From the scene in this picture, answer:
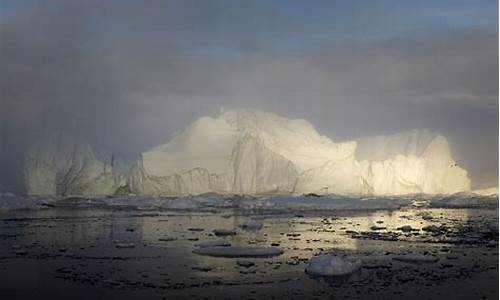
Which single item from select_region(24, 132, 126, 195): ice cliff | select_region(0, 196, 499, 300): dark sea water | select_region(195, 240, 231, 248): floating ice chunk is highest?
select_region(24, 132, 126, 195): ice cliff

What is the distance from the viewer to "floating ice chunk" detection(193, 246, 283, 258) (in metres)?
9.49

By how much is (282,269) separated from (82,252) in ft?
12.5

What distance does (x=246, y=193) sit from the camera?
104 ft

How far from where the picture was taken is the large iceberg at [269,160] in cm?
3128

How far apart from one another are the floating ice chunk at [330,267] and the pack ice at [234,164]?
22501 mm

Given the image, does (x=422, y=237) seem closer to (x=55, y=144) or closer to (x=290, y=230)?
(x=290, y=230)

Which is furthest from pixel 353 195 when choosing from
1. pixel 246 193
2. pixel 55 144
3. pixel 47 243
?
pixel 47 243

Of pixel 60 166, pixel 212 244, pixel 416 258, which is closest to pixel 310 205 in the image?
pixel 60 166

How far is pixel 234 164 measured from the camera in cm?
3131

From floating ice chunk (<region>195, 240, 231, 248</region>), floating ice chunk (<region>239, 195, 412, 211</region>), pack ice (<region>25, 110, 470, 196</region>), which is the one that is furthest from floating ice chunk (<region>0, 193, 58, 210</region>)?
floating ice chunk (<region>195, 240, 231, 248</region>)

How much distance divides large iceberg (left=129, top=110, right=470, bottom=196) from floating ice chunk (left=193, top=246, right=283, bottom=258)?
20592mm

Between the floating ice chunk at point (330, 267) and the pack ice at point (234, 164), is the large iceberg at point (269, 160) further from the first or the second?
the floating ice chunk at point (330, 267)

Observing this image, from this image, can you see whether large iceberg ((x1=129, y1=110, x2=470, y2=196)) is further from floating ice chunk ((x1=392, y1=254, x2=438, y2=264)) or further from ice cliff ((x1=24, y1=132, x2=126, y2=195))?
floating ice chunk ((x1=392, y1=254, x2=438, y2=264))

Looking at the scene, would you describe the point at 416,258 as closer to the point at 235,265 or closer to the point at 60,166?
the point at 235,265
